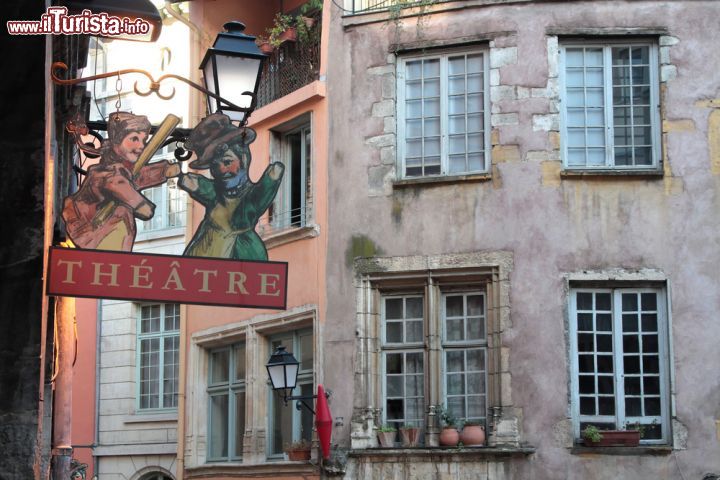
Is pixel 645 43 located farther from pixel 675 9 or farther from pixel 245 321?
pixel 245 321

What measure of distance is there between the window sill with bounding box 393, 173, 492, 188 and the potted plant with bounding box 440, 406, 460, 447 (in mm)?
2620

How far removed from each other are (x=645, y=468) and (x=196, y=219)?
7.37m

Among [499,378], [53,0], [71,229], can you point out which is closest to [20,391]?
[71,229]

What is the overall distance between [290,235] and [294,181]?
101 cm

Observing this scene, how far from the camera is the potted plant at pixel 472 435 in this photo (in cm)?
1475

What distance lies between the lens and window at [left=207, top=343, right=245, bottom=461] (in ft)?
58.3

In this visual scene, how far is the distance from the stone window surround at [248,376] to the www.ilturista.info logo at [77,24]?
8.03 meters

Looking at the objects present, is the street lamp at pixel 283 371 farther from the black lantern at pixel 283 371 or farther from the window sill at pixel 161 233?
the window sill at pixel 161 233

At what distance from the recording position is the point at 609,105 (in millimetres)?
15367

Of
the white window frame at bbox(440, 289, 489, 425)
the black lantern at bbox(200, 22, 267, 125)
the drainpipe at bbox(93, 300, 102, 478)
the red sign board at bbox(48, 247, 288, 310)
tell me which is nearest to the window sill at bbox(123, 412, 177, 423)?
the drainpipe at bbox(93, 300, 102, 478)

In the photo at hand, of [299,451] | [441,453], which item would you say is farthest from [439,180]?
[299,451]

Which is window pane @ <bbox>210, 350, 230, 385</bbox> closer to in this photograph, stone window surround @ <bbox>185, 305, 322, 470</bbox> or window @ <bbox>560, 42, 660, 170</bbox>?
stone window surround @ <bbox>185, 305, 322, 470</bbox>

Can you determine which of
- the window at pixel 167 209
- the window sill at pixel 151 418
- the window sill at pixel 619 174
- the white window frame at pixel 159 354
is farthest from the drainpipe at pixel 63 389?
the window at pixel 167 209

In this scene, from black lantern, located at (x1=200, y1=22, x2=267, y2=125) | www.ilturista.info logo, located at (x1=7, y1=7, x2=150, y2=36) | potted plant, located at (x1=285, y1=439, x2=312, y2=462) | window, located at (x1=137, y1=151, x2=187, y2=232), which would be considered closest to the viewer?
www.ilturista.info logo, located at (x1=7, y1=7, x2=150, y2=36)
